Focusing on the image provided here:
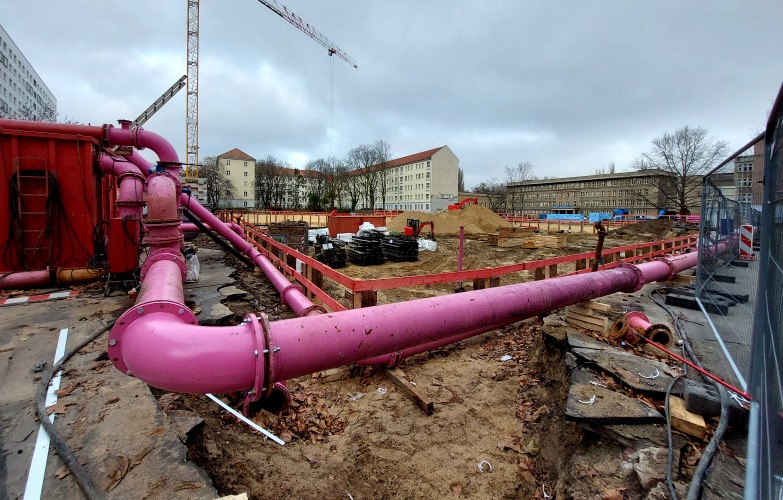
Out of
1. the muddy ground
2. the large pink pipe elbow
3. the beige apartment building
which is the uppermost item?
the beige apartment building

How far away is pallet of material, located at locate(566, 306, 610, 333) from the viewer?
427 cm

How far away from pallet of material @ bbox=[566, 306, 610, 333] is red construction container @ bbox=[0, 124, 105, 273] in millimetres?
8994

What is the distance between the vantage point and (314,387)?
419cm

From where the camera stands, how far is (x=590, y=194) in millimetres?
78875

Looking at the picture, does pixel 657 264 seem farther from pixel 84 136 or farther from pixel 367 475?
pixel 84 136

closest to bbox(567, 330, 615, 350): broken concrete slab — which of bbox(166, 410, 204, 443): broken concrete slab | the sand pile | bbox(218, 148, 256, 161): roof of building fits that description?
bbox(166, 410, 204, 443): broken concrete slab

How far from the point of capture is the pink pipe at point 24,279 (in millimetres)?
6414

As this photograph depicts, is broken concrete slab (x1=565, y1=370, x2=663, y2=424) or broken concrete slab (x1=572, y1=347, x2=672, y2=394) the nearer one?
broken concrete slab (x1=565, y1=370, x2=663, y2=424)

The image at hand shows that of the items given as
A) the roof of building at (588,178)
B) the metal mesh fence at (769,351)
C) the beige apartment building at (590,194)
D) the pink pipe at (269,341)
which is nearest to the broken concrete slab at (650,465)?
the metal mesh fence at (769,351)

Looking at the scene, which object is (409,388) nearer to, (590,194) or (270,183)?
(270,183)

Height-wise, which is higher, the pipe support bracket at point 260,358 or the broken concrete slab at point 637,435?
the pipe support bracket at point 260,358

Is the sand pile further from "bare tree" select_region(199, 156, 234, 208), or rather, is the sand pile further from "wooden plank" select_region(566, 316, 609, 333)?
"bare tree" select_region(199, 156, 234, 208)

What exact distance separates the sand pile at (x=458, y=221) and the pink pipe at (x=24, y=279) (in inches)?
774

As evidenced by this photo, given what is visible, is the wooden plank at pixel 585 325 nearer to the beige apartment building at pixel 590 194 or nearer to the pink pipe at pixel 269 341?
the pink pipe at pixel 269 341
